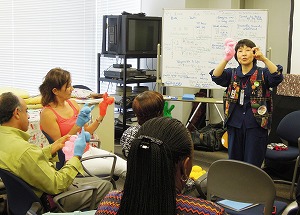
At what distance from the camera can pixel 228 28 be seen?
459cm

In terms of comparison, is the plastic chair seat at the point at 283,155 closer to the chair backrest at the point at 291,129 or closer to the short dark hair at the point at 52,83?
the chair backrest at the point at 291,129

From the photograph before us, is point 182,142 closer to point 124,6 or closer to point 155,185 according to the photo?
point 155,185

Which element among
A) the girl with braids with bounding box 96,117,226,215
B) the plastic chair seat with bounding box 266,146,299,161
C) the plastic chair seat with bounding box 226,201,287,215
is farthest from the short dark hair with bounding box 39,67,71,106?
the plastic chair seat with bounding box 266,146,299,161

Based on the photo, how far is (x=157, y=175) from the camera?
1.18 m

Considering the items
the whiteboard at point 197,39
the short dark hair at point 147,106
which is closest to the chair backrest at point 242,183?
the short dark hair at point 147,106

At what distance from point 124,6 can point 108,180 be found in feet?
12.3

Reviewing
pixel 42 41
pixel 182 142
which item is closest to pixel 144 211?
pixel 182 142

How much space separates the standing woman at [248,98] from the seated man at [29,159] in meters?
1.45

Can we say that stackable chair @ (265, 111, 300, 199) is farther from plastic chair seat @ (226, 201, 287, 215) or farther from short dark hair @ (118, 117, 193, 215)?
short dark hair @ (118, 117, 193, 215)

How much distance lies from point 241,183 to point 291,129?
1.92m

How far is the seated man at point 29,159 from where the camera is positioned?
6.89 feet

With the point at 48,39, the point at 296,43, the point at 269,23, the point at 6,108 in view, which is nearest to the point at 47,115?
the point at 6,108

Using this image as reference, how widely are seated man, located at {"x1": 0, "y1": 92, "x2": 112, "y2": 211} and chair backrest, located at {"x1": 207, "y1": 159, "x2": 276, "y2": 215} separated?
76 centimetres

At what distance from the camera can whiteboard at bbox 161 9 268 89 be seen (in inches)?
179
